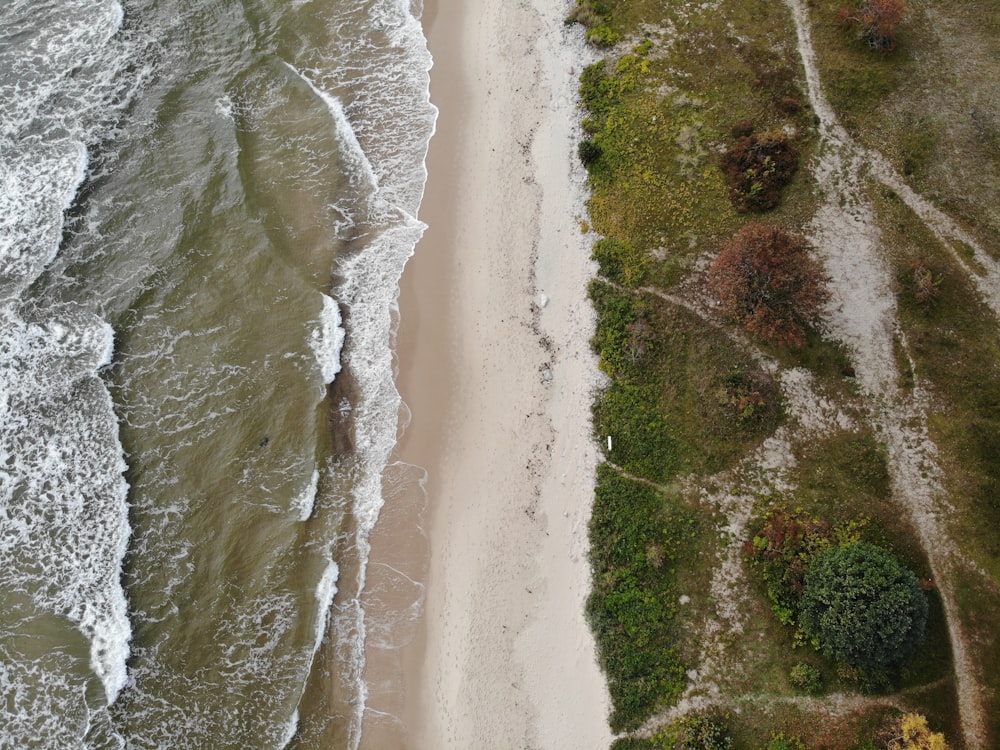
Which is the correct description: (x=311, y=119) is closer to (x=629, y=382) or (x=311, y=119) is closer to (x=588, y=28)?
(x=588, y=28)

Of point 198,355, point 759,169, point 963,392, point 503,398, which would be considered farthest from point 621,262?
point 198,355

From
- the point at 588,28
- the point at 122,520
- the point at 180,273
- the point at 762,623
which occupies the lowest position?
the point at 762,623

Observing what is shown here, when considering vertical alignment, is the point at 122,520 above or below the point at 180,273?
below

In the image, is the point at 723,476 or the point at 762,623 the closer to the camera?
the point at 762,623

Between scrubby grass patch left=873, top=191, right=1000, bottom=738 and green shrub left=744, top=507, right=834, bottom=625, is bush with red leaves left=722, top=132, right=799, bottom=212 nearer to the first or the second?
scrubby grass patch left=873, top=191, right=1000, bottom=738

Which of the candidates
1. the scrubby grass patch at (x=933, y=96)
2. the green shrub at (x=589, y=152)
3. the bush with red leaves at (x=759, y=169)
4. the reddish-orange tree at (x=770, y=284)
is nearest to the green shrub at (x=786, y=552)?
the reddish-orange tree at (x=770, y=284)

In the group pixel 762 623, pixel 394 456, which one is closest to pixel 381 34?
pixel 394 456

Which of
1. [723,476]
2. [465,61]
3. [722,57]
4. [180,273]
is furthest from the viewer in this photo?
[465,61]

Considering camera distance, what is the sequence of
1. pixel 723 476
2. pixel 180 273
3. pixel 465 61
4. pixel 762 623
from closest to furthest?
pixel 762 623
pixel 723 476
pixel 180 273
pixel 465 61

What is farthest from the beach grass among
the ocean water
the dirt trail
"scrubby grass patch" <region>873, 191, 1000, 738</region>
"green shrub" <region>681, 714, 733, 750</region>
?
the ocean water
